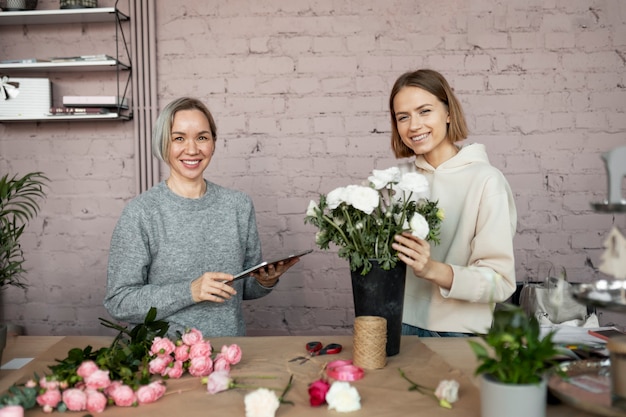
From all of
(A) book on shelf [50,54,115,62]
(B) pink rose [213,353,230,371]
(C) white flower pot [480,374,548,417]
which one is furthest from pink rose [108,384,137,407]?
(A) book on shelf [50,54,115,62]

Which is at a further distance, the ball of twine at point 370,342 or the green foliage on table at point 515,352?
the ball of twine at point 370,342

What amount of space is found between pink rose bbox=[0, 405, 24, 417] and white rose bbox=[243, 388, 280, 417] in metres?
0.42

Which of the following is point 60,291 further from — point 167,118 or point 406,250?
point 406,250

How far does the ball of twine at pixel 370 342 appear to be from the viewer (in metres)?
1.44

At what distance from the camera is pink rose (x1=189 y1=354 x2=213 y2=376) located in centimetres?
140

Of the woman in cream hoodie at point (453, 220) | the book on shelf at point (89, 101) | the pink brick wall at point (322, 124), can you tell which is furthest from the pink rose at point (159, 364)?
the book on shelf at point (89, 101)

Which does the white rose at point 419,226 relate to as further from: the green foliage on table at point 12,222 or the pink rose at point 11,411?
the green foliage on table at point 12,222

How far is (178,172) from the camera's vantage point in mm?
2121

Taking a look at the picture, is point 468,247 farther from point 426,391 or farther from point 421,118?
point 426,391

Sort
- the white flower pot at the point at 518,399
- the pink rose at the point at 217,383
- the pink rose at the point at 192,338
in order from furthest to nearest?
the pink rose at the point at 192,338 → the pink rose at the point at 217,383 → the white flower pot at the point at 518,399

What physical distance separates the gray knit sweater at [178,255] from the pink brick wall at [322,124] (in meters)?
0.81

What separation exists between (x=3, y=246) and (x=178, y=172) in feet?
2.20

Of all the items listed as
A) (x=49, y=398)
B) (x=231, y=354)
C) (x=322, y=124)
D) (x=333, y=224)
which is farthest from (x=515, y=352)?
(x=322, y=124)

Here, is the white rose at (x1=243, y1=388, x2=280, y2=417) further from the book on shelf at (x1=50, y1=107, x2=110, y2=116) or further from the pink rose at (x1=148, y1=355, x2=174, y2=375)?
the book on shelf at (x1=50, y1=107, x2=110, y2=116)
